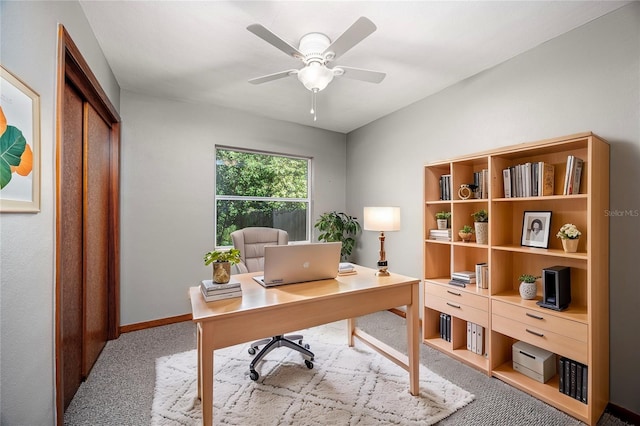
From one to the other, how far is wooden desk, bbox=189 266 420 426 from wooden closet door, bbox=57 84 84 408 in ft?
2.82

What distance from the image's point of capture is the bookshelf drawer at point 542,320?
1.73m

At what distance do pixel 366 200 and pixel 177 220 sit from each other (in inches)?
98.3

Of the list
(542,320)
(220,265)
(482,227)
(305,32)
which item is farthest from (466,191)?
(220,265)

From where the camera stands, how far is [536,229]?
2150 millimetres

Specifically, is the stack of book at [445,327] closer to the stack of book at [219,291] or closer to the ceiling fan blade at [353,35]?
the stack of book at [219,291]

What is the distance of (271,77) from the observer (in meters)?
2.10

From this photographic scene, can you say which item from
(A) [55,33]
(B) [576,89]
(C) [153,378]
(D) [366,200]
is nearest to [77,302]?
(C) [153,378]

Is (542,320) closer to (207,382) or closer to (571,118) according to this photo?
(571,118)

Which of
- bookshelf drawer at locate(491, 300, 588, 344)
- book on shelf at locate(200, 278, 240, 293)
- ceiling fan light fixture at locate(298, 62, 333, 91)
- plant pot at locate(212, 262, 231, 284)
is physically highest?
ceiling fan light fixture at locate(298, 62, 333, 91)

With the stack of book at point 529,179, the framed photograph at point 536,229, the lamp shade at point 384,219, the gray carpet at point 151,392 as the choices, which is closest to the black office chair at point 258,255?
the gray carpet at point 151,392

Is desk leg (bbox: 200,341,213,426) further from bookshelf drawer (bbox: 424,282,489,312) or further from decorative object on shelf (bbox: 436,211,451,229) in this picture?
decorative object on shelf (bbox: 436,211,451,229)

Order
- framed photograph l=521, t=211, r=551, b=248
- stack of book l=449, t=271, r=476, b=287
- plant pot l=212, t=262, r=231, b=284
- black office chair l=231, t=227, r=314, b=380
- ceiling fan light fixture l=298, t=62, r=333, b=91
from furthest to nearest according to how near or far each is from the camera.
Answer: stack of book l=449, t=271, r=476, b=287 < black office chair l=231, t=227, r=314, b=380 < framed photograph l=521, t=211, r=551, b=248 < ceiling fan light fixture l=298, t=62, r=333, b=91 < plant pot l=212, t=262, r=231, b=284

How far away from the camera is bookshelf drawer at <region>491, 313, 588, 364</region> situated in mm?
1731

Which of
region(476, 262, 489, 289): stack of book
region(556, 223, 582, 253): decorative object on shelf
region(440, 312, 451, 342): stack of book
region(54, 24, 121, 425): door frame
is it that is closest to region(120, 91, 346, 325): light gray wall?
region(54, 24, 121, 425): door frame
